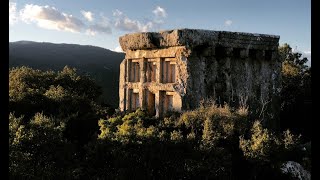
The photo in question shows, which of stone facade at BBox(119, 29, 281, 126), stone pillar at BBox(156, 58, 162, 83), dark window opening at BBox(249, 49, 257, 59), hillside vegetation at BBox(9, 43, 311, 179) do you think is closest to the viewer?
hillside vegetation at BBox(9, 43, 311, 179)

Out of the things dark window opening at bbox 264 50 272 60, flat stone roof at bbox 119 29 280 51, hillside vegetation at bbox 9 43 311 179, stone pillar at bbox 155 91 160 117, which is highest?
flat stone roof at bbox 119 29 280 51

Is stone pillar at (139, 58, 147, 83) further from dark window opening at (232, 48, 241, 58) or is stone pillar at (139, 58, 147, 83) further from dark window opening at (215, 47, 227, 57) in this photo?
dark window opening at (232, 48, 241, 58)

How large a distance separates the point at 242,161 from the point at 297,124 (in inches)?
262

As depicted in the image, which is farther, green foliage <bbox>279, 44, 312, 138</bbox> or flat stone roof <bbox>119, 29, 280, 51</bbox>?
green foliage <bbox>279, 44, 312, 138</bbox>

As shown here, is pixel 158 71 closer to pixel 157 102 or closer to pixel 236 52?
pixel 157 102

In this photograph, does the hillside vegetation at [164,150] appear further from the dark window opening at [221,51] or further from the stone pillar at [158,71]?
the dark window opening at [221,51]

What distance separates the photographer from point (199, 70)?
36.8ft

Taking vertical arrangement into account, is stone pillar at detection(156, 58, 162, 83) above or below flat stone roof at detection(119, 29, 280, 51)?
below

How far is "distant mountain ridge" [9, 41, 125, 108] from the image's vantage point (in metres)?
64.9

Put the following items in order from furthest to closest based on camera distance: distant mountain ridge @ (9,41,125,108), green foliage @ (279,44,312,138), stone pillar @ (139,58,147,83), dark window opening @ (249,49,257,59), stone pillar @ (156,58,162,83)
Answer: distant mountain ridge @ (9,41,125,108) → green foliage @ (279,44,312,138) → stone pillar @ (139,58,147,83) → dark window opening @ (249,49,257,59) → stone pillar @ (156,58,162,83)

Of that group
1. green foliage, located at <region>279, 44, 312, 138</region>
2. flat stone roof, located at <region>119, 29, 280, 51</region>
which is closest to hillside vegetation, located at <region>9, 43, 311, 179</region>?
flat stone roof, located at <region>119, 29, 280, 51</region>

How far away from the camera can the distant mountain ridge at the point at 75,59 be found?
2557 inches

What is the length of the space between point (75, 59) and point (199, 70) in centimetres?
8177

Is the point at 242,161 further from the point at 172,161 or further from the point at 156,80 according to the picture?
the point at 156,80
